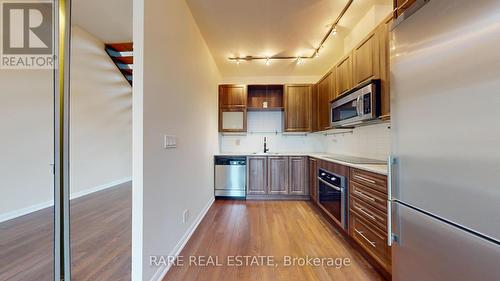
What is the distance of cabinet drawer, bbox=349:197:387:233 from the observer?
5.60 feet

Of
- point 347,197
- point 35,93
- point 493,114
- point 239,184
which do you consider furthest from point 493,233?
point 239,184

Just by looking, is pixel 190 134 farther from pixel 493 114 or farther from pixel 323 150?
pixel 323 150

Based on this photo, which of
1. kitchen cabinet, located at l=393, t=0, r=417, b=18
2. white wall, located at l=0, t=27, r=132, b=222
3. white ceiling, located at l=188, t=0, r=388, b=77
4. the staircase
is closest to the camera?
kitchen cabinet, located at l=393, t=0, r=417, b=18

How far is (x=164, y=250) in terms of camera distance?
6.10 ft

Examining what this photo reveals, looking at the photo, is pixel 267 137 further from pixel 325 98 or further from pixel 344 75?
pixel 344 75

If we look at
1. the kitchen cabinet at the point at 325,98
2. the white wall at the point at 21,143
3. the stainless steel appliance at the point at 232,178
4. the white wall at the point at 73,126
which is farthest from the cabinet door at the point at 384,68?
the white wall at the point at 21,143

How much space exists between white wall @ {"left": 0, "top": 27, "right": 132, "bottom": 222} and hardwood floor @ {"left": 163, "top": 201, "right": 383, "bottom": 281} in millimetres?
1161


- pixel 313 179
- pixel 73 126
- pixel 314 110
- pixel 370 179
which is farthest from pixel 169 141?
pixel 314 110

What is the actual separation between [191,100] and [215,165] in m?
1.86

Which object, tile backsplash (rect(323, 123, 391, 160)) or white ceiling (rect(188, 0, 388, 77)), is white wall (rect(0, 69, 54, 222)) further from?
tile backsplash (rect(323, 123, 391, 160))

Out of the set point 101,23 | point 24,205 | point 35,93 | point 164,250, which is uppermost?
point 101,23

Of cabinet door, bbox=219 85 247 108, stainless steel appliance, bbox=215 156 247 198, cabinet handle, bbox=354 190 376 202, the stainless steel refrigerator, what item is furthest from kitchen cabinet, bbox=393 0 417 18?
cabinet door, bbox=219 85 247 108

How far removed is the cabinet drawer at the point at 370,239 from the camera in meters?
1.72

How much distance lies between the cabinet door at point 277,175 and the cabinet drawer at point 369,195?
1924 mm
